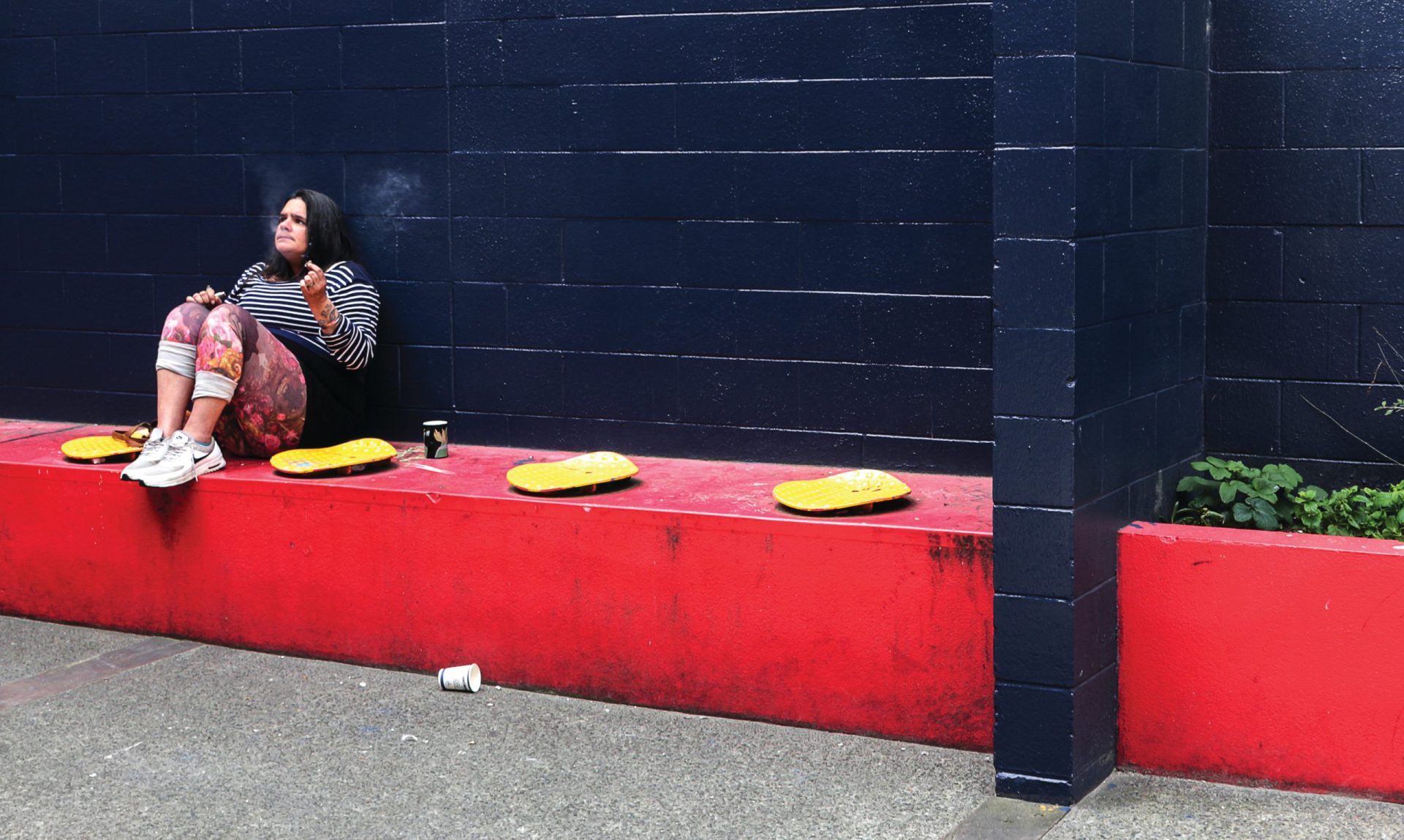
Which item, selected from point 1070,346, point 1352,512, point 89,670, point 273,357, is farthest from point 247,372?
point 1352,512

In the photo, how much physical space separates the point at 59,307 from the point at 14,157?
0.66m

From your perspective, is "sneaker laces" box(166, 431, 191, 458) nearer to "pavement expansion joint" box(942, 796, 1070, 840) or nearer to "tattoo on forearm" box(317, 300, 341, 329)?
"tattoo on forearm" box(317, 300, 341, 329)

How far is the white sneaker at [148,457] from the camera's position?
5.27 metres

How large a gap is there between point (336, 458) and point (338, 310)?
2.02 ft

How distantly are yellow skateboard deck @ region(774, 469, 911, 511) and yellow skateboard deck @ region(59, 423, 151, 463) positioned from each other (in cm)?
252

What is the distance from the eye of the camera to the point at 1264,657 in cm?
394

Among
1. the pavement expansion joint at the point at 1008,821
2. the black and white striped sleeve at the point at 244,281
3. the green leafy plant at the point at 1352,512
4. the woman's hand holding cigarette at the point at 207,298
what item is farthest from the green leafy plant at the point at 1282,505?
the black and white striped sleeve at the point at 244,281

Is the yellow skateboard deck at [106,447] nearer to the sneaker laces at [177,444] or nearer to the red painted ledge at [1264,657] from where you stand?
the sneaker laces at [177,444]

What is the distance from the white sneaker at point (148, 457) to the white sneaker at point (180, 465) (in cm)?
1

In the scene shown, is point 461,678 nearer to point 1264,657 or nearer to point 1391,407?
point 1264,657

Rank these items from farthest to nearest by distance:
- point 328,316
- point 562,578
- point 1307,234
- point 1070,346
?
point 328,316, point 562,578, point 1307,234, point 1070,346

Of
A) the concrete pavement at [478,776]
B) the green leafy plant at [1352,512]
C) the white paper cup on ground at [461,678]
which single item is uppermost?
the green leafy plant at [1352,512]

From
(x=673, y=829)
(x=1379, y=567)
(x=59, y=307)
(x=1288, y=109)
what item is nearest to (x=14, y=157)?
(x=59, y=307)

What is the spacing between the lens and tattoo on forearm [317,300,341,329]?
5410 mm
